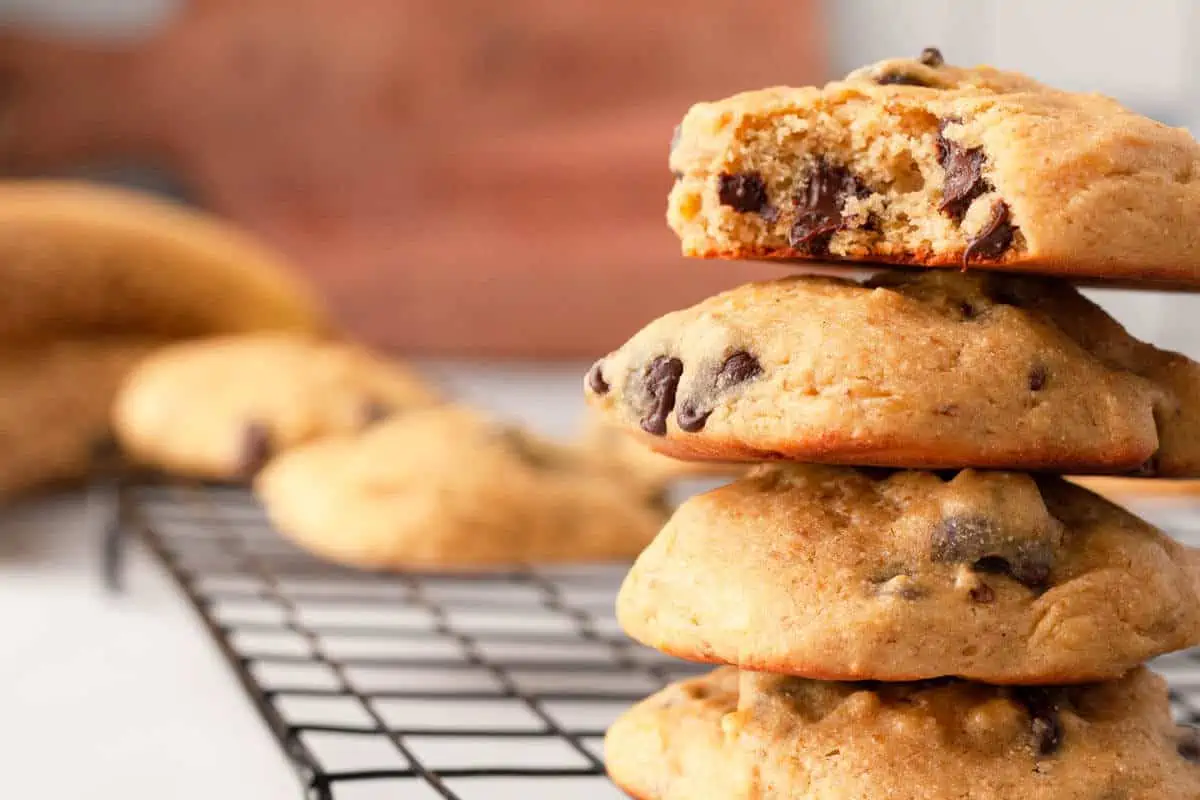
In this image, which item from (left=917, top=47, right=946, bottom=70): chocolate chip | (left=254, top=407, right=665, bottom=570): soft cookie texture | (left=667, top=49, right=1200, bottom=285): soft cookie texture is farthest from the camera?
(left=254, top=407, right=665, bottom=570): soft cookie texture

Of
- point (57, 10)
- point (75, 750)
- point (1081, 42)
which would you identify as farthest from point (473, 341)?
point (75, 750)

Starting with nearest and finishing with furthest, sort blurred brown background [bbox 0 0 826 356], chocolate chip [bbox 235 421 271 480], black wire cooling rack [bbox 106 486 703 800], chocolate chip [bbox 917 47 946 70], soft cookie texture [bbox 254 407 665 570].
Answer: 1. chocolate chip [bbox 917 47 946 70]
2. black wire cooling rack [bbox 106 486 703 800]
3. soft cookie texture [bbox 254 407 665 570]
4. chocolate chip [bbox 235 421 271 480]
5. blurred brown background [bbox 0 0 826 356]

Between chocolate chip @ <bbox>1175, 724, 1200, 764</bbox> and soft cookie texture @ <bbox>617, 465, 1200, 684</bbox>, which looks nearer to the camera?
soft cookie texture @ <bbox>617, 465, 1200, 684</bbox>

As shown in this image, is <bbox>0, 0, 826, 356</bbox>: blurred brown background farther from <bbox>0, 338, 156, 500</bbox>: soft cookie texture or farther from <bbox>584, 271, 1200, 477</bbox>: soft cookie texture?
<bbox>584, 271, 1200, 477</bbox>: soft cookie texture

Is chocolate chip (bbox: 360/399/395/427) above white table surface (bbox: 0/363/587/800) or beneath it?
above

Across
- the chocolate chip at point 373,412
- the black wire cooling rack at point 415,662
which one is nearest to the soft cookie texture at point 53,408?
the black wire cooling rack at point 415,662

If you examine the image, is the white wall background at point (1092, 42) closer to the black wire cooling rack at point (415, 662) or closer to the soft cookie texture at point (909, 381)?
the black wire cooling rack at point (415, 662)

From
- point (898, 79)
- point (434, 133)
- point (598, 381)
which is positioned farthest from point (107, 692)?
point (434, 133)

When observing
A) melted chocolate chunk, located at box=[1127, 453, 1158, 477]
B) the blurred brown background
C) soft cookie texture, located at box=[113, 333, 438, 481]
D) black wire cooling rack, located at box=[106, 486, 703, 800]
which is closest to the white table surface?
black wire cooling rack, located at box=[106, 486, 703, 800]
